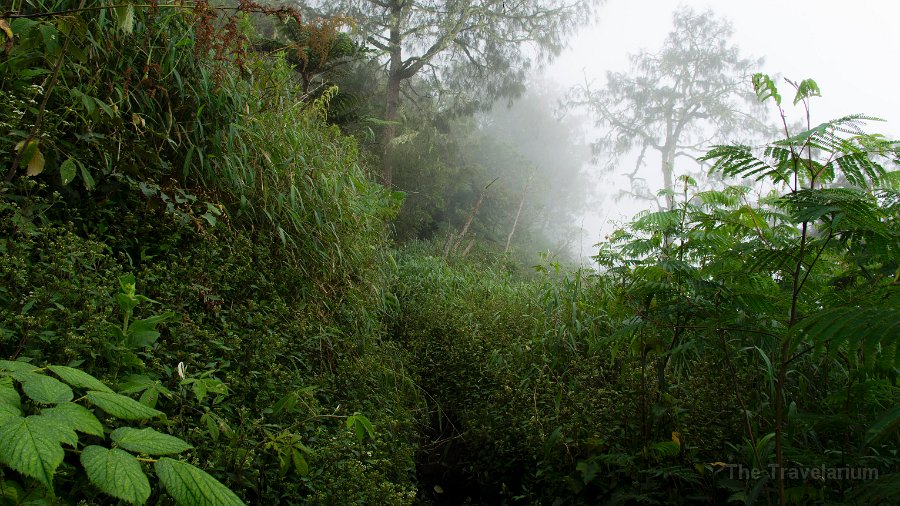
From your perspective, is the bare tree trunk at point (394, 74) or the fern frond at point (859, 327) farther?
the bare tree trunk at point (394, 74)

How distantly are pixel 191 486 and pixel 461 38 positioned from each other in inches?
463

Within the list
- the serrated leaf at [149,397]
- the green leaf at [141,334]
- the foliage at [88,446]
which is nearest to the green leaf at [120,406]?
the foliage at [88,446]

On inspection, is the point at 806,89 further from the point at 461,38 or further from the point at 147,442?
the point at 461,38

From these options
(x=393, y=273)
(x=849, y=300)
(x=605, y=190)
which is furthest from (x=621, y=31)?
(x=849, y=300)

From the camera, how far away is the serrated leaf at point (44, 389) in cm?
90

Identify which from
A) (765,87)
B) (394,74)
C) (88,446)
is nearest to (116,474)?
(88,446)

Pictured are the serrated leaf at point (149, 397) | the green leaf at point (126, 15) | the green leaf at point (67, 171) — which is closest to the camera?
the serrated leaf at point (149, 397)

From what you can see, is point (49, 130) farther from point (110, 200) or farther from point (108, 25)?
point (108, 25)

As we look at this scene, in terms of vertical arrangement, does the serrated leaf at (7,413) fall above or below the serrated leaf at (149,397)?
above

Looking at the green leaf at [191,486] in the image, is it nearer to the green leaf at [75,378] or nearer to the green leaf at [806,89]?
the green leaf at [75,378]

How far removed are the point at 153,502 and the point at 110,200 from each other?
1.51m

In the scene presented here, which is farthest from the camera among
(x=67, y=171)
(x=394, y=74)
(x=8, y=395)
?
(x=394, y=74)

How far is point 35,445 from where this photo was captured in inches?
31.0

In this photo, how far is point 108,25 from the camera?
2.53 meters
